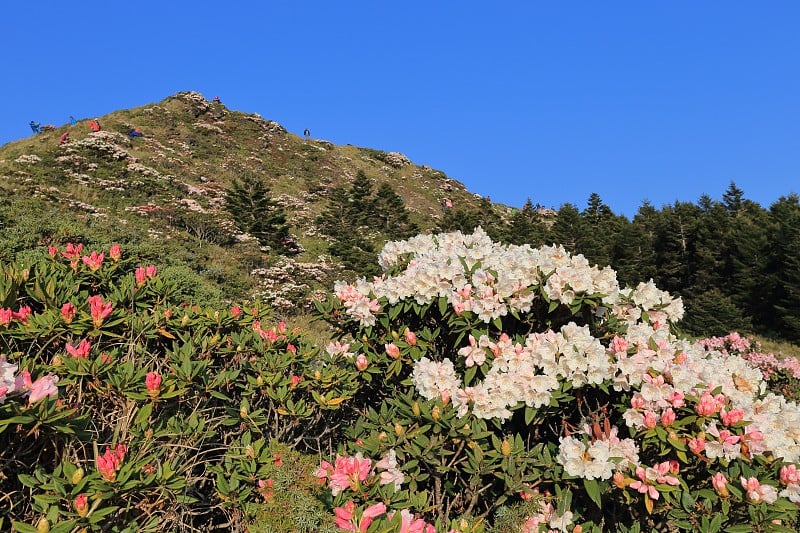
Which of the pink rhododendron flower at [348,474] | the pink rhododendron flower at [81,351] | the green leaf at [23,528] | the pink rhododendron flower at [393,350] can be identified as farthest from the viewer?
the pink rhododendron flower at [393,350]

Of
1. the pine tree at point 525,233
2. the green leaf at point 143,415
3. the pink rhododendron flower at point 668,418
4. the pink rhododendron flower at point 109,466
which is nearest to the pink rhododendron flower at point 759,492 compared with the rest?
the pink rhododendron flower at point 668,418

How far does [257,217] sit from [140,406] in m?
17.6

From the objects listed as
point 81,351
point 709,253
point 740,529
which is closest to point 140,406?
point 81,351

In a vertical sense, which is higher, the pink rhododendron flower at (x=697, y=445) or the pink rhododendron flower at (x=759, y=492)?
the pink rhododendron flower at (x=697, y=445)

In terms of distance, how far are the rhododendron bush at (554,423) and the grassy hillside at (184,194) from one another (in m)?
3.59

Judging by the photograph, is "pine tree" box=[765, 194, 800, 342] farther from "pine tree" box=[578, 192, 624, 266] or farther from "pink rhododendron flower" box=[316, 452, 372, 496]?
"pink rhododendron flower" box=[316, 452, 372, 496]

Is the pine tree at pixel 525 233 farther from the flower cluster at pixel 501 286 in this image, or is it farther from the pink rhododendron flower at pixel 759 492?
the pink rhododendron flower at pixel 759 492

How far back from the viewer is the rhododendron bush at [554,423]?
205 cm

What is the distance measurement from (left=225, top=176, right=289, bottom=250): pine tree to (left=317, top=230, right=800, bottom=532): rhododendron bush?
1604 centimetres

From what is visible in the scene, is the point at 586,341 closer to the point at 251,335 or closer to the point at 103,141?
the point at 251,335

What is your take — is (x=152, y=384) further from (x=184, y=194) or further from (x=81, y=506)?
(x=184, y=194)

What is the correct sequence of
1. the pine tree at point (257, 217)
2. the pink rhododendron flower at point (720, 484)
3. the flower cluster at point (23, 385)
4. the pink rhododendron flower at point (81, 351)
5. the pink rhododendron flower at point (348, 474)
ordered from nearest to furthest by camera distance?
the flower cluster at point (23, 385) → the pink rhododendron flower at point (348, 474) → the pink rhododendron flower at point (720, 484) → the pink rhododendron flower at point (81, 351) → the pine tree at point (257, 217)

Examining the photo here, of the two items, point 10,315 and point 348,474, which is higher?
point 10,315

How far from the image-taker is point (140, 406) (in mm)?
2393
